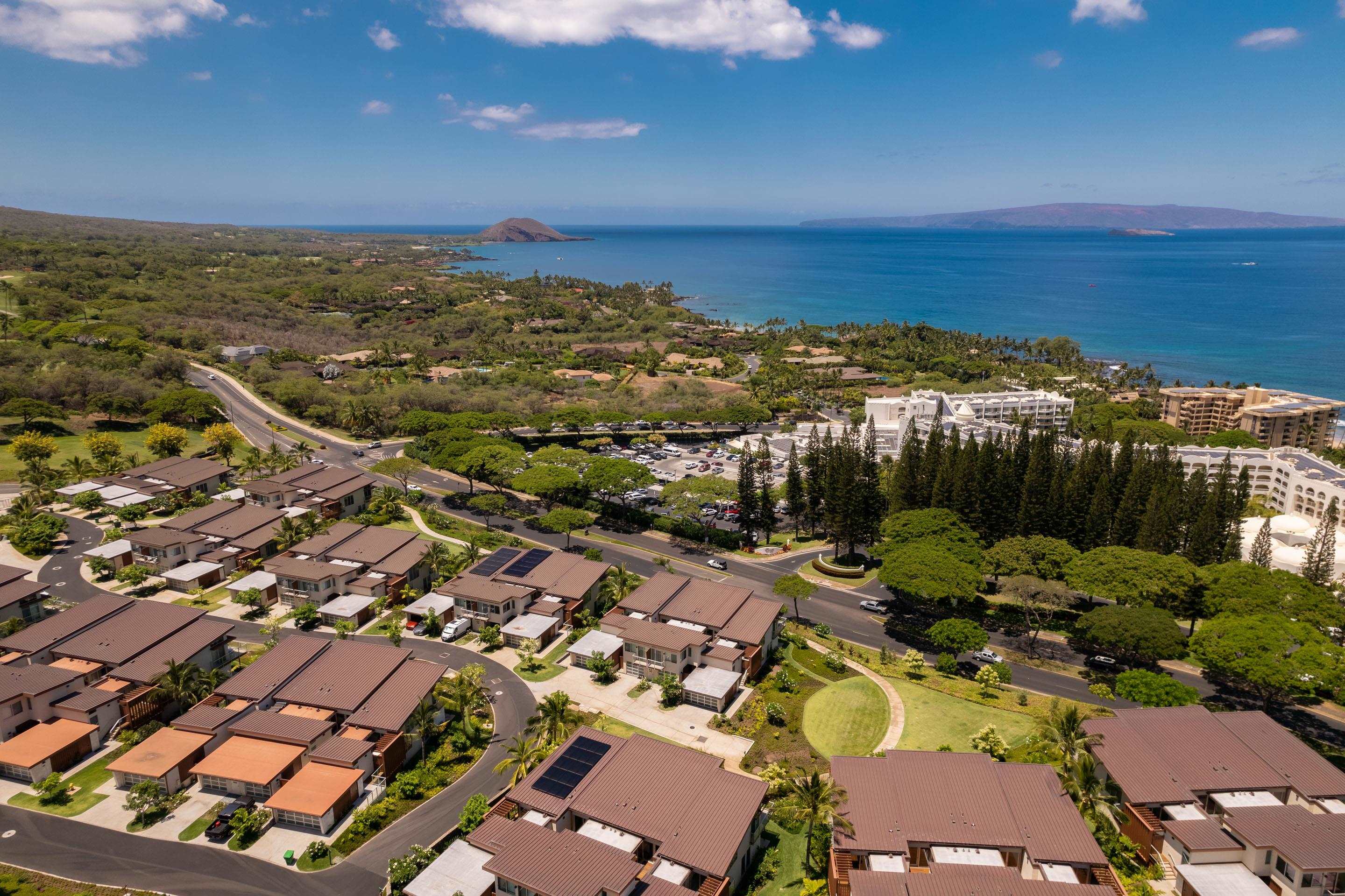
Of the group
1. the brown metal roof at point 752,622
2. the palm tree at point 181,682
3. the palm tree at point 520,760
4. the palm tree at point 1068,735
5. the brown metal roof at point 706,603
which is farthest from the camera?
the brown metal roof at point 706,603

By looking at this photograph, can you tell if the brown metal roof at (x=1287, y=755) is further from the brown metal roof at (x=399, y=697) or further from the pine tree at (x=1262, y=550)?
the brown metal roof at (x=399, y=697)

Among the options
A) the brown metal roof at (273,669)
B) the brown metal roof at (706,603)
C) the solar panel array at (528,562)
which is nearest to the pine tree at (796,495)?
the brown metal roof at (706,603)

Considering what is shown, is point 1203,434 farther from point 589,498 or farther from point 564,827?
point 564,827

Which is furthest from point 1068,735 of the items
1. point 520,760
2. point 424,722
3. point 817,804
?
point 424,722

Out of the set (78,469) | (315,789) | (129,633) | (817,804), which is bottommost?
(315,789)

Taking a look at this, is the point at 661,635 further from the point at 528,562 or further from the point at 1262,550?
the point at 1262,550

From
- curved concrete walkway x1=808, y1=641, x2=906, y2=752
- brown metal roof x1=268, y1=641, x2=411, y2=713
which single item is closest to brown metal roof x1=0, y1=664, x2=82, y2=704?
brown metal roof x1=268, y1=641, x2=411, y2=713
